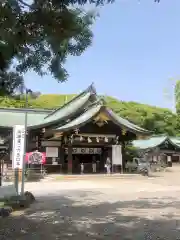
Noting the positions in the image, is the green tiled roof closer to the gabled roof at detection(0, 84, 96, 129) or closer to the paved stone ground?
the gabled roof at detection(0, 84, 96, 129)

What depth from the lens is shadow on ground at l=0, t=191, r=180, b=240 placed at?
7.50m

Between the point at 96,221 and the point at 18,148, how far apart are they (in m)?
5.49

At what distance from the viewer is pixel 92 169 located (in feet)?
93.6

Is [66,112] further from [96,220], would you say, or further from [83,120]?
[96,220]

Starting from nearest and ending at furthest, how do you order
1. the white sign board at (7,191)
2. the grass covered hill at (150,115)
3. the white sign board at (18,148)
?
1. the white sign board at (7,191)
2. the white sign board at (18,148)
3. the grass covered hill at (150,115)

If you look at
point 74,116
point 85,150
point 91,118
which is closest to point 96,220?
point 91,118

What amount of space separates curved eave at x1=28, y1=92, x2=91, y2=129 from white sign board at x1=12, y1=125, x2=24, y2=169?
40.6ft

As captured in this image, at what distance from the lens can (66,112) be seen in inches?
1198

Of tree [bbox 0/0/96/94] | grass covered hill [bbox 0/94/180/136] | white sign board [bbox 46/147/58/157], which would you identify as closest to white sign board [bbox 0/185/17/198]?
tree [bbox 0/0/96/94]

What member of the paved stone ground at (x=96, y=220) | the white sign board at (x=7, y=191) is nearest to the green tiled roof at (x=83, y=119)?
the white sign board at (x=7, y=191)

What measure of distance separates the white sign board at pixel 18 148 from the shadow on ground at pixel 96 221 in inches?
65.0

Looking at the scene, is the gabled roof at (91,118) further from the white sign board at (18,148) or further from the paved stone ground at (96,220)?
the paved stone ground at (96,220)

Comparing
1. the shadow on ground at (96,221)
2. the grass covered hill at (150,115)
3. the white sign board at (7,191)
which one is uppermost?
the grass covered hill at (150,115)

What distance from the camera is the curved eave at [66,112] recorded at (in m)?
27.3
